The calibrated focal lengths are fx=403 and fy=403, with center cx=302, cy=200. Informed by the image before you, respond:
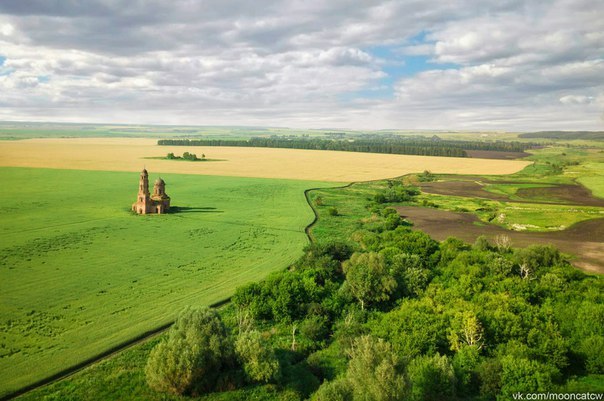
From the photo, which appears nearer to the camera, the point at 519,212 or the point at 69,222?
the point at 69,222

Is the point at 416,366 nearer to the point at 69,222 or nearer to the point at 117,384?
the point at 117,384

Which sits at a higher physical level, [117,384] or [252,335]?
[252,335]

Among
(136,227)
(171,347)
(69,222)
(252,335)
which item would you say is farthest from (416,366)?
(69,222)

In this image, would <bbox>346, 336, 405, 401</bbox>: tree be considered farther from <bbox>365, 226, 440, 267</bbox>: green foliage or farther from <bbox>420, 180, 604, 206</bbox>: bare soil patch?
<bbox>420, 180, 604, 206</bbox>: bare soil patch

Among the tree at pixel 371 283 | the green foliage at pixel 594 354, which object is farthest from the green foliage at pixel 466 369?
the tree at pixel 371 283

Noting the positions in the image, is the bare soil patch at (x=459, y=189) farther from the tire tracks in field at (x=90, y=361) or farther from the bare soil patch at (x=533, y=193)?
the tire tracks in field at (x=90, y=361)

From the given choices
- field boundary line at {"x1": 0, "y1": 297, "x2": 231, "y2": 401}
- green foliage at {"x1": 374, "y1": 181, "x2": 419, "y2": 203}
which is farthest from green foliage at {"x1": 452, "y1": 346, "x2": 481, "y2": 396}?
green foliage at {"x1": 374, "y1": 181, "x2": 419, "y2": 203}
